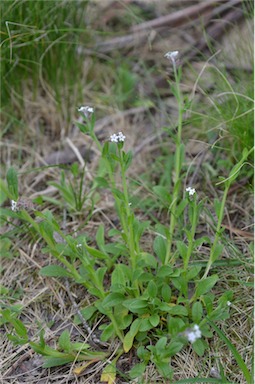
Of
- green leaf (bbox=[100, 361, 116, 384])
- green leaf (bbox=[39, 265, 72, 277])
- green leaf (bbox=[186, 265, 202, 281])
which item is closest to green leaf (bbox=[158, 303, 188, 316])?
green leaf (bbox=[186, 265, 202, 281])

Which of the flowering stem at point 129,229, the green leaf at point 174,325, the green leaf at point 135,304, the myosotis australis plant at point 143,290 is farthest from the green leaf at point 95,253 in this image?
the green leaf at point 174,325

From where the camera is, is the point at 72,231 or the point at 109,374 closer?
the point at 109,374

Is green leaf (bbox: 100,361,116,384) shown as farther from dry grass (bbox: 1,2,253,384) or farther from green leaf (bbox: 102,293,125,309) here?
green leaf (bbox: 102,293,125,309)

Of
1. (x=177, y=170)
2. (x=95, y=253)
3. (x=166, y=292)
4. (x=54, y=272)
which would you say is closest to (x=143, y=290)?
(x=166, y=292)

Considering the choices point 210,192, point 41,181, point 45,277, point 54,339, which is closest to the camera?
point 54,339

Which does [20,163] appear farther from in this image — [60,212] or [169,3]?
[169,3]

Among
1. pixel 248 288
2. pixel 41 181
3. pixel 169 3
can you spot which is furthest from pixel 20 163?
pixel 169 3

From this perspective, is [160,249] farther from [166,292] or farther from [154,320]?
[154,320]

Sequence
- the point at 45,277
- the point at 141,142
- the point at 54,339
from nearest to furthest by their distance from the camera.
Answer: the point at 54,339 → the point at 45,277 → the point at 141,142
